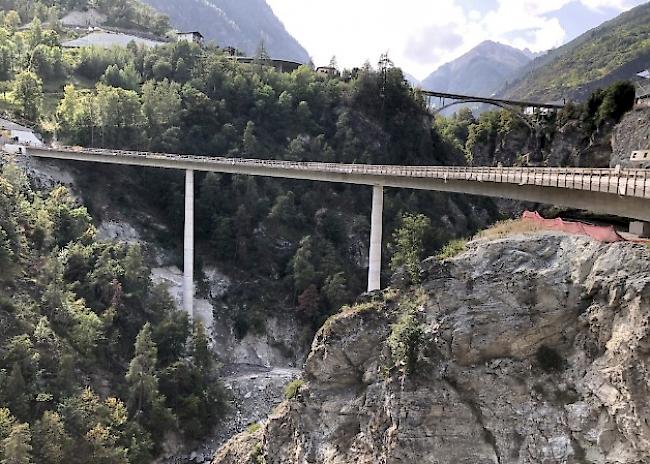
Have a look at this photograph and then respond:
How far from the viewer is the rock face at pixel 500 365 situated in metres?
17.4

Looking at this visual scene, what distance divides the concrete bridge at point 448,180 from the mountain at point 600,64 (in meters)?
122

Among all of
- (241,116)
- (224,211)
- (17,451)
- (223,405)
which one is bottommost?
(223,405)

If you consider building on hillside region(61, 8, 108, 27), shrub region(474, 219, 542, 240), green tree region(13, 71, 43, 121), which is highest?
building on hillside region(61, 8, 108, 27)

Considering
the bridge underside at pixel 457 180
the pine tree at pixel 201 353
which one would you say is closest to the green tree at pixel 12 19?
the bridge underside at pixel 457 180

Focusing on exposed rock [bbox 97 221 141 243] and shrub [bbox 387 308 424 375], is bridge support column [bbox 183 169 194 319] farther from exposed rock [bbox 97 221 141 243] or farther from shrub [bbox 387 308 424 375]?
shrub [bbox 387 308 424 375]

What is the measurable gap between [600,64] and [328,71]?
365 feet

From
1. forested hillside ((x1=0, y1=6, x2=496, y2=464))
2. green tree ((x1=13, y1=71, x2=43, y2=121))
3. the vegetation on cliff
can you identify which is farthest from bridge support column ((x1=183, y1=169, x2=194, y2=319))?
green tree ((x1=13, y1=71, x2=43, y2=121))

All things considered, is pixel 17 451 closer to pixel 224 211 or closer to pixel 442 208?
pixel 224 211

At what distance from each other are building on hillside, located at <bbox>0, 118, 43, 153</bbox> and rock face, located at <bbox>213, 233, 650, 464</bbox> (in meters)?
46.8

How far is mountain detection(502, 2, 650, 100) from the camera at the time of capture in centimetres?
13799

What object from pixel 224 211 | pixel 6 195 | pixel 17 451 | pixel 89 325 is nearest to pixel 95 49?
pixel 224 211

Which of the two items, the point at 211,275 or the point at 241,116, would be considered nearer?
the point at 211,275

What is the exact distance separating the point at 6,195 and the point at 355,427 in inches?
1475

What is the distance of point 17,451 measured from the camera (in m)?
27.2
